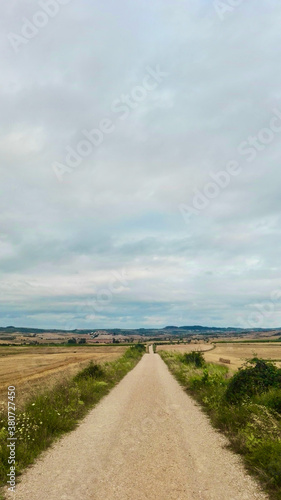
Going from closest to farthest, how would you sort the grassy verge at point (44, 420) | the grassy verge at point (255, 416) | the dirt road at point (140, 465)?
the dirt road at point (140, 465)
the grassy verge at point (255, 416)
the grassy verge at point (44, 420)

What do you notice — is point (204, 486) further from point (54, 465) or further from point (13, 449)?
point (13, 449)

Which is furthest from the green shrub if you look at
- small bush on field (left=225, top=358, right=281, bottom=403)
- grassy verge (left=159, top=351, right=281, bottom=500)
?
small bush on field (left=225, top=358, right=281, bottom=403)

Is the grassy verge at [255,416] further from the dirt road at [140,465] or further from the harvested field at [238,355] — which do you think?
the harvested field at [238,355]

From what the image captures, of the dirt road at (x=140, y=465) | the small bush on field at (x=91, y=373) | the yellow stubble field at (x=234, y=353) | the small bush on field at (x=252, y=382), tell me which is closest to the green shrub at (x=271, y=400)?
the small bush on field at (x=252, y=382)

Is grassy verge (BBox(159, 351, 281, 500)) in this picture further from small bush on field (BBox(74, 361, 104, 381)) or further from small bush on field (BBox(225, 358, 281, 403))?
small bush on field (BBox(74, 361, 104, 381))

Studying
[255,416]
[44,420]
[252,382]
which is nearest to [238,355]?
[252,382]

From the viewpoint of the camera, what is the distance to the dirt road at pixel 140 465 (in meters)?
6.38

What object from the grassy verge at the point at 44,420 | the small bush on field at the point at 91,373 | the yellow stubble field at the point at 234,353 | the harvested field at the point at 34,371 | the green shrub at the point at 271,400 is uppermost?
the green shrub at the point at 271,400

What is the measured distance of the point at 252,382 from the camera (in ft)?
43.0

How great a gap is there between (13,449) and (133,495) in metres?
3.60

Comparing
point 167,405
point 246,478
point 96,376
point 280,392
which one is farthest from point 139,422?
point 96,376

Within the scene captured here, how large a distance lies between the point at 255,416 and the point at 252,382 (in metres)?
3.65

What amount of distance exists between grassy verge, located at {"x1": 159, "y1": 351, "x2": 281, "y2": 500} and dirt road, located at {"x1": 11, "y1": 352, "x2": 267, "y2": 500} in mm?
349

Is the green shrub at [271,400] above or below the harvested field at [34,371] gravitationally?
above
